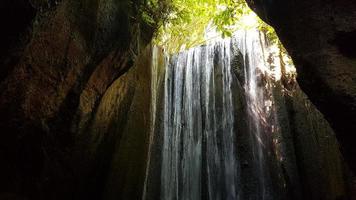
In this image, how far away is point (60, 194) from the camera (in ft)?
19.5

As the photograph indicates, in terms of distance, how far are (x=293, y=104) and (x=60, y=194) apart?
6852 mm

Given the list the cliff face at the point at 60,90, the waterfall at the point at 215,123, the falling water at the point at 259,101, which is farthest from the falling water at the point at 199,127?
the cliff face at the point at 60,90

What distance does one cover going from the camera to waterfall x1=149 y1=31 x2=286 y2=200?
1038cm

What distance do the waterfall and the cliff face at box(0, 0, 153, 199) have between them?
142 inches

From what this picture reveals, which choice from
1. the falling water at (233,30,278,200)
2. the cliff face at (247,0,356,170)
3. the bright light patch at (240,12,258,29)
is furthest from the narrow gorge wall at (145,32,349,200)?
the cliff face at (247,0,356,170)

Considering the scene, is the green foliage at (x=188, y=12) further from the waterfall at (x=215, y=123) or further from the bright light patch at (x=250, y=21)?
the bright light patch at (x=250, y=21)

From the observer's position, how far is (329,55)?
14.2 feet

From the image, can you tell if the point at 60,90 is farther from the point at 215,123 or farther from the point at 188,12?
the point at 215,123

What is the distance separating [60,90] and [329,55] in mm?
3827

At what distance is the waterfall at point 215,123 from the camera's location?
34.0 ft

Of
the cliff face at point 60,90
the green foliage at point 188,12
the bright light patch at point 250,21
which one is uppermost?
the bright light patch at point 250,21

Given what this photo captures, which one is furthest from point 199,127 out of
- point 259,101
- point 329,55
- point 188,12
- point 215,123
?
point 329,55

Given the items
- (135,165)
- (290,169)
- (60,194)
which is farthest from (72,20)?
(290,169)

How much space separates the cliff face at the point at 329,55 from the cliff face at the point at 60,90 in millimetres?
3116
